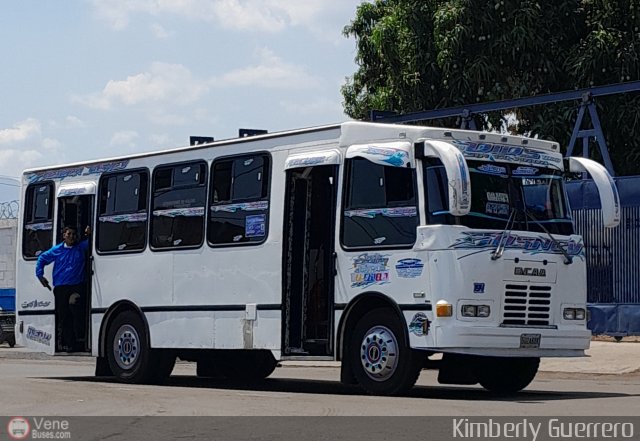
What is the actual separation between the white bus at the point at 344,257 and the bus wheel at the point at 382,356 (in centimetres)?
2

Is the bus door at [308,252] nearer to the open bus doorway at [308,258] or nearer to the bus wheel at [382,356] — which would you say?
the open bus doorway at [308,258]

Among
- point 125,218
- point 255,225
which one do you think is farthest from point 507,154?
point 125,218

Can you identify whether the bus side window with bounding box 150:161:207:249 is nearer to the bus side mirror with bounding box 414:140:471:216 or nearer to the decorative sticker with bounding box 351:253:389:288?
the decorative sticker with bounding box 351:253:389:288

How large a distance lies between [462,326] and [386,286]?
41.9 inches

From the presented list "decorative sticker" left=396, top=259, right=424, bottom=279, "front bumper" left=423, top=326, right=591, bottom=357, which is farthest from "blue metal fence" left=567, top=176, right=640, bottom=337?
"decorative sticker" left=396, top=259, right=424, bottom=279

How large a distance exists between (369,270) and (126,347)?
15.8 ft

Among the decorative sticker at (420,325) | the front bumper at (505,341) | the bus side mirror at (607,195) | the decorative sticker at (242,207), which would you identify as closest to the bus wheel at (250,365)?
the decorative sticker at (242,207)

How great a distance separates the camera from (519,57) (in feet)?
107

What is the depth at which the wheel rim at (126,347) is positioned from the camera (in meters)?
18.5

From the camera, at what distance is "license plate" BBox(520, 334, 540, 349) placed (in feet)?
48.9

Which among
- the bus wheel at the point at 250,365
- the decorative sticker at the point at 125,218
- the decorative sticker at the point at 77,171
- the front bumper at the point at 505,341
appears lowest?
the bus wheel at the point at 250,365

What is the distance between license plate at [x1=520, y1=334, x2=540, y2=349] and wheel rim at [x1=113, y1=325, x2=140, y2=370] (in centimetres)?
583

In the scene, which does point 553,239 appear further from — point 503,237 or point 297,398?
point 297,398

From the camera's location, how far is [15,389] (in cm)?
1642
